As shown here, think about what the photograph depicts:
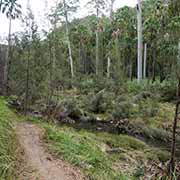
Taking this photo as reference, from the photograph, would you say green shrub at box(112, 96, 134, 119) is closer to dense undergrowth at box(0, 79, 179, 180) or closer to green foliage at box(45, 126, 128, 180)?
dense undergrowth at box(0, 79, 179, 180)

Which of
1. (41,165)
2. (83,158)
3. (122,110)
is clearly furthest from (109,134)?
(41,165)

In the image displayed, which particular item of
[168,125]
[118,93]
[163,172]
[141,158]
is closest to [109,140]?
[141,158]

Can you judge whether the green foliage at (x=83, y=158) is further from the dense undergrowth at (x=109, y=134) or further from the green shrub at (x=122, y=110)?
the green shrub at (x=122, y=110)

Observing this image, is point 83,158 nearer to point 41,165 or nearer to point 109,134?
point 41,165

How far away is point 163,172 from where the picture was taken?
6.73m

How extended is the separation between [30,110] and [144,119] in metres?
5.68

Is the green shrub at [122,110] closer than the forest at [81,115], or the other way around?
the forest at [81,115]

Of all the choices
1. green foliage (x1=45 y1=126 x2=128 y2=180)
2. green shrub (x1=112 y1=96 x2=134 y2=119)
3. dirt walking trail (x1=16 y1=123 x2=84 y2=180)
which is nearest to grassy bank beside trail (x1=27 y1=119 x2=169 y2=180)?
green foliage (x1=45 y1=126 x2=128 y2=180)

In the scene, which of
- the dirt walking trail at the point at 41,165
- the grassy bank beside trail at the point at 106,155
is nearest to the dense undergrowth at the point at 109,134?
the grassy bank beside trail at the point at 106,155

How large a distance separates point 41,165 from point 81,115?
12.5 m

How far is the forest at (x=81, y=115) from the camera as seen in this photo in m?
6.82

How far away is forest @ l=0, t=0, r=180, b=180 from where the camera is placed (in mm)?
6816

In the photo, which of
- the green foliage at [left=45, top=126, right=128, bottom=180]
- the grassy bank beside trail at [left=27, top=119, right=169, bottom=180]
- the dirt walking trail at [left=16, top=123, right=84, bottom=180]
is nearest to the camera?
the dirt walking trail at [left=16, top=123, right=84, bottom=180]

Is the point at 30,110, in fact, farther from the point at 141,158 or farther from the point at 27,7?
the point at 141,158
